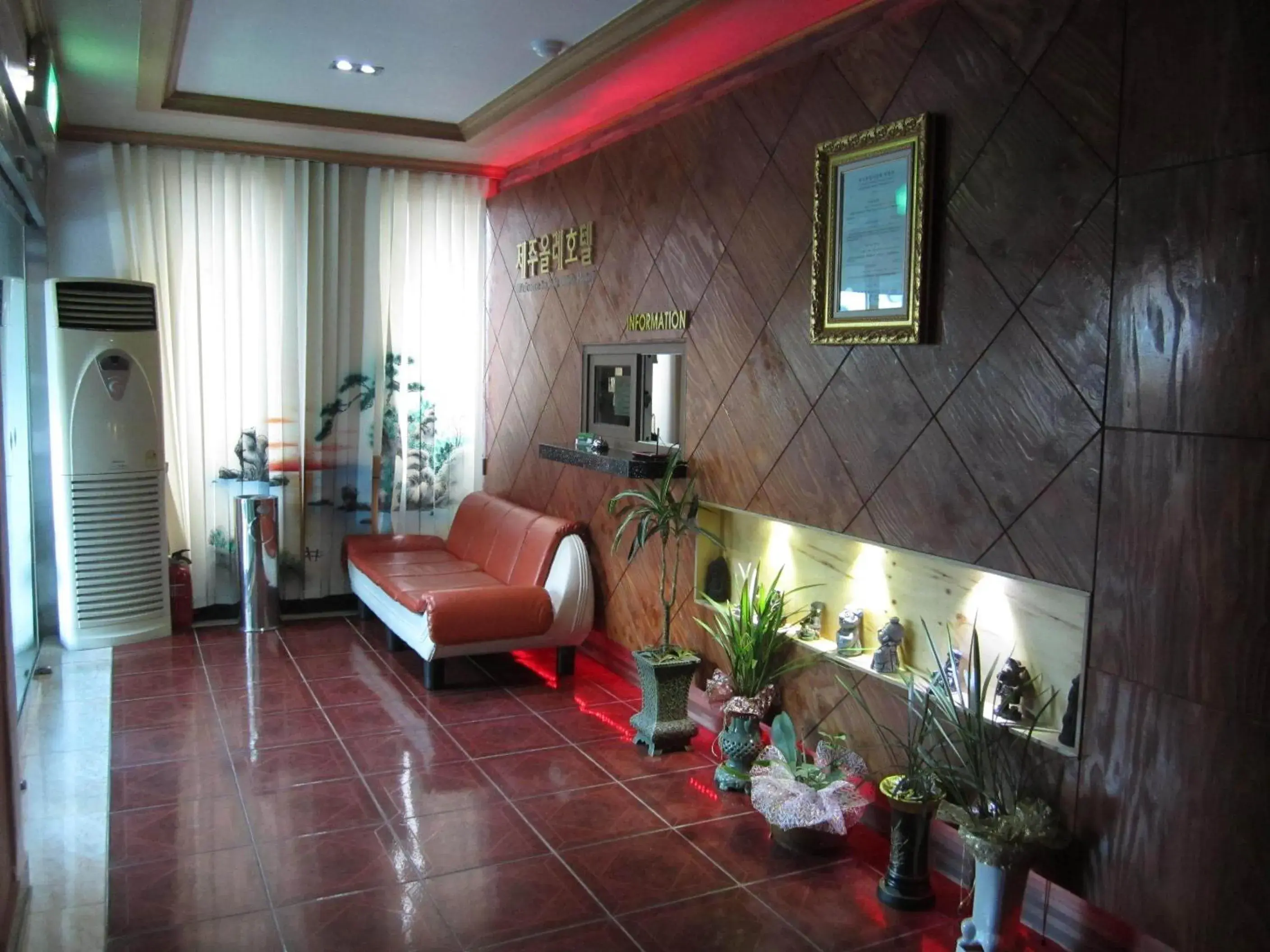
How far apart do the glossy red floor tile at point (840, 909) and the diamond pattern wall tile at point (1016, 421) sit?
46.1 inches

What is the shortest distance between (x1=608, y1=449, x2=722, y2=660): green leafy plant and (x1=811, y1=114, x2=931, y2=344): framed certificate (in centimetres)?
103

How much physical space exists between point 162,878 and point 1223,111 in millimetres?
3473

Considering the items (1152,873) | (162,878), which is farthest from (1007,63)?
(162,878)

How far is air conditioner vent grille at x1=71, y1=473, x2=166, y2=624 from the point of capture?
17.9 feet

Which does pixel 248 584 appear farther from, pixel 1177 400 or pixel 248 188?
pixel 1177 400

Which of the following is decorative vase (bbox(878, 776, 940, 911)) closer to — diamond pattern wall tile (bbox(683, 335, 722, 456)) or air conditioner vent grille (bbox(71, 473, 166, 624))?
diamond pattern wall tile (bbox(683, 335, 722, 456))

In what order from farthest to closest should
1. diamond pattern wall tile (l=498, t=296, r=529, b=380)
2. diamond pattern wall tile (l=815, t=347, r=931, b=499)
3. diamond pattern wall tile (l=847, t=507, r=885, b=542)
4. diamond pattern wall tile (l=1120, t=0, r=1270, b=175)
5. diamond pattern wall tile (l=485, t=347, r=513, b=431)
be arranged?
1. diamond pattern wall tile (l=485, t=347, r=513, b=431)
2. diamond pattern wall tile (l=498, t=296, r=529, b=380)
3. diamond pattern wall tile (l=847, t=507, r=885, b=542)
4. diamond pattern wall tile (l=815, t=347, r=931, b=499)
5. diamond pattern wall tile (l=1120, t=0, r=1270, b=175)

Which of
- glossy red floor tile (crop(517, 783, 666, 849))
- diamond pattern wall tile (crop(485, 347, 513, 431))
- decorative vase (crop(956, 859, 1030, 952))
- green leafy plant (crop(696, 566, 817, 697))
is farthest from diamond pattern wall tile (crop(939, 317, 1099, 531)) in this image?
diamond pattern wall tile (crop(485, 347, 513, 431))

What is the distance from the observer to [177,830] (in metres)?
3.46

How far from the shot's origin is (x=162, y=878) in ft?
10.3

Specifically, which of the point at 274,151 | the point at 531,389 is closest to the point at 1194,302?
the point at 531,389

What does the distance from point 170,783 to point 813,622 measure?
2462mm

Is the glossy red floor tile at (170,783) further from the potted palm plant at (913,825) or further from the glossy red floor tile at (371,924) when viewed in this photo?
the potted palm plant at (913,825)

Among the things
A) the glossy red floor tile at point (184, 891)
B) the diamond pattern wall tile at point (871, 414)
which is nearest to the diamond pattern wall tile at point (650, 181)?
the diamond pattern wall tile at point (871, 414)
